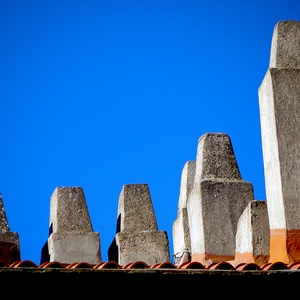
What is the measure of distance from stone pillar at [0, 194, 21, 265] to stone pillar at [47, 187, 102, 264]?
108 centimetres

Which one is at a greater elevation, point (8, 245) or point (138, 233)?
point (138, 233)

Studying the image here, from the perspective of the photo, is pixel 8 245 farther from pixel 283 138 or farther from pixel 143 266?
pixel 283 138

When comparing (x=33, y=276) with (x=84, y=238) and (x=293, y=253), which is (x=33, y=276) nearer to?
(x=293, y=253)

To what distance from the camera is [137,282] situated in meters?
6.55

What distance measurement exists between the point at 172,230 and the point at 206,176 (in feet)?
9.04

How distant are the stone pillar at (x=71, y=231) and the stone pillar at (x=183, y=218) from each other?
5.24 ft

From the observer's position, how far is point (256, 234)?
9719mm

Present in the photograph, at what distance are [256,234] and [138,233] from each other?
2.38m

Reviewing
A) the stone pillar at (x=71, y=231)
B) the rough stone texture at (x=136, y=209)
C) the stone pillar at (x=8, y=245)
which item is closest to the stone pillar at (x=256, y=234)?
the rough stone texture at (x=136, y=209)

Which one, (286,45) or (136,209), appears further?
(136,209)

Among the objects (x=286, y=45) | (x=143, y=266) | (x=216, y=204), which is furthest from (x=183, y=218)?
(x=143, y=266)

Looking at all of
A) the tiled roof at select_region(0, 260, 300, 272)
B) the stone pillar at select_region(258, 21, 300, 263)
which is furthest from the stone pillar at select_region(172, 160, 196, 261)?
the tiled roof at select_region(0, 260, 300, 272)

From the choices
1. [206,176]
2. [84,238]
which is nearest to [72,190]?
[84,238]

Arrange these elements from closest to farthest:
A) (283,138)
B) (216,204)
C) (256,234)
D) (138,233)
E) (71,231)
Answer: (283,138) < (256,234) < (216,204) < (71,231) < (138,233)
